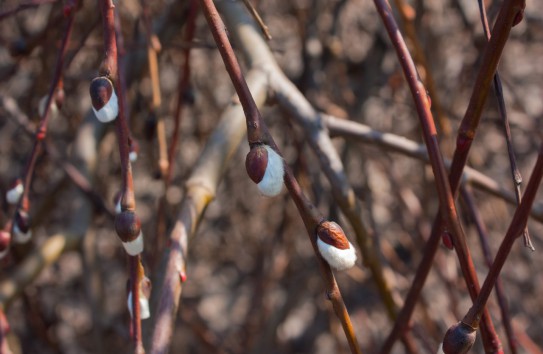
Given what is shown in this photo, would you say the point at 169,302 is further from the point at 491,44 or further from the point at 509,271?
the point at 509,271

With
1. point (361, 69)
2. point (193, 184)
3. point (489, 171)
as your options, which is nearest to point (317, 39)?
point (361, 69)

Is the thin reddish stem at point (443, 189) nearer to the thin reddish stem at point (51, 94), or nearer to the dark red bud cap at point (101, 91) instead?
the dark red bud cap at point (101, 91)

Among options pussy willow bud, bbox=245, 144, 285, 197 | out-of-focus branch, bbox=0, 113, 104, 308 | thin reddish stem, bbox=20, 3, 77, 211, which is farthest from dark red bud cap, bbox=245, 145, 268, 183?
out-of-focus branch, bbox=0, 113, 104, 308

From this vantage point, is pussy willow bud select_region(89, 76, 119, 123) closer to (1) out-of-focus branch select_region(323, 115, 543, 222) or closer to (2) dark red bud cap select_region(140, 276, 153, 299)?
(2) dark red bud cap select_region(140, 276, 153, 299)

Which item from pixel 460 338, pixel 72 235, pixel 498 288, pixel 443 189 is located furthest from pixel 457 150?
pixel 72 235

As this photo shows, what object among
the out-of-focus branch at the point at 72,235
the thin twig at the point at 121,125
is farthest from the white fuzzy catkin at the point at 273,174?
the out-of-focus branch at the point at 72,235

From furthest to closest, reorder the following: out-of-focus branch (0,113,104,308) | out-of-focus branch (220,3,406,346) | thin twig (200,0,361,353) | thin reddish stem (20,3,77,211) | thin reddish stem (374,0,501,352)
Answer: out-of-focus branch (0,113,104,308)
out-of-focus branch (220,3,406,346)
thin reddish stem (20,3,77,211)
thin reddish stem (374,0,501,352)
thin twig (200,0,361,353)

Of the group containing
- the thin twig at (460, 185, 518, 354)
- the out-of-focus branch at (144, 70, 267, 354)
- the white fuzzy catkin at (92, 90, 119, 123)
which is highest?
the white fuzzy catkin at (92, 90, 119, 123)

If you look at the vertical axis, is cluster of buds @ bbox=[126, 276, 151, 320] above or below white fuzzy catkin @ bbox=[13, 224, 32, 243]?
above
